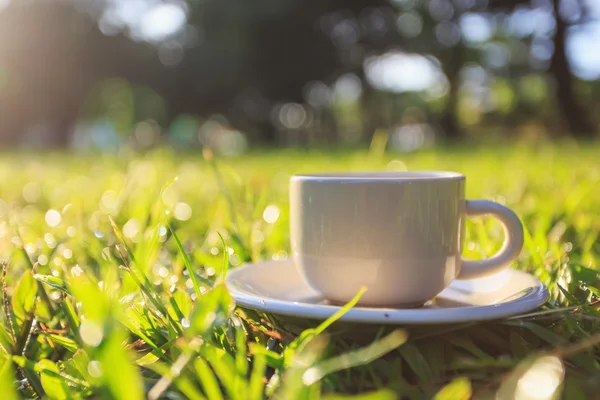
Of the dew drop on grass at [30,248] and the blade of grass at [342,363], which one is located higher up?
the blade of grass at [342,363]

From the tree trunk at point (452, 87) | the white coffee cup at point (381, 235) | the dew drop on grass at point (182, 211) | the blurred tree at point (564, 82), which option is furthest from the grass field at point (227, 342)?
the tree trunk at point (452, 87)

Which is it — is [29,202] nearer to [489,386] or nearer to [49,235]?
[49,235]

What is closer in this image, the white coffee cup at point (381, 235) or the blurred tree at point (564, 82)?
the white coffee cup at point (381, 235)

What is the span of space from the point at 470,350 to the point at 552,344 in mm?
101

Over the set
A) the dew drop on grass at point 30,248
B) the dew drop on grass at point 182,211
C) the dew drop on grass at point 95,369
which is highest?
the dew drop on grass at point 95,369

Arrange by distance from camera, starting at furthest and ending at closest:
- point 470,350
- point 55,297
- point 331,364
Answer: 1. point 55,297
2. point 470,350
3. point 331,364

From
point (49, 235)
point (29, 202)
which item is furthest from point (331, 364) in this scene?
point (29, 202)

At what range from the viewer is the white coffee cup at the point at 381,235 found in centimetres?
88

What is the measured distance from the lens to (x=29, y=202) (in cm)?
229

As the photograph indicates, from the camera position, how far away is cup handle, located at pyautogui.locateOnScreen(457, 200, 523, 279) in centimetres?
97

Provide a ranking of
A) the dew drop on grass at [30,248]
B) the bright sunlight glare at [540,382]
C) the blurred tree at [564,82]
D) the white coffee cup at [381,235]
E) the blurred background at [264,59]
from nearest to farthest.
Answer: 1. the bright sunlight glare at [540,382]
2. the white coffee cup at [381,235]
3. the dew drop on grass at [30,248]
4. the blurred tree at [564,82]
5. the blurred background at [264,59]

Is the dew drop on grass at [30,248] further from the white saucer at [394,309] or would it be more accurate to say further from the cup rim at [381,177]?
the cup rim at [381,177]

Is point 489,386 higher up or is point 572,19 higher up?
point 572,19

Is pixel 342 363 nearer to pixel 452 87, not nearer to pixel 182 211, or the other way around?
pixel 182 211
